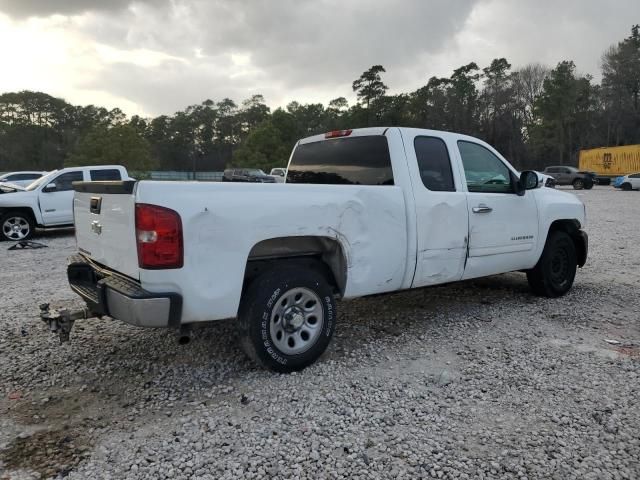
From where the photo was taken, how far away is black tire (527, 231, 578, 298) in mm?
5750

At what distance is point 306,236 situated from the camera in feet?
12.1

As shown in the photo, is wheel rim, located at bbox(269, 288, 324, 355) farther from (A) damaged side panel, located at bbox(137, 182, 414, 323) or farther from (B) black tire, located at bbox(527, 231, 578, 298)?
(B) black tire, located at bbox(527, 231, 578, 298)

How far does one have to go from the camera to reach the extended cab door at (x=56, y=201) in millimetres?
11625

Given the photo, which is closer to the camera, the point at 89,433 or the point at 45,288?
the point at 89,433

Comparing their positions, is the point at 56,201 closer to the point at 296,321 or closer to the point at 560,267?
the point at 296,321

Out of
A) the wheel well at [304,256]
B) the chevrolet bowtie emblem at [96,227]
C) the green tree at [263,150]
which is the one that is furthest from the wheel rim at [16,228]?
the green tree at [263,150]

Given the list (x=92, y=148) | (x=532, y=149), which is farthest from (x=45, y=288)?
(x=532, y=149)

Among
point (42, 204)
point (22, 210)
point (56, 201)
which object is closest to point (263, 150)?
point (56, 201)

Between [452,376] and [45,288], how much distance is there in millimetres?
5714

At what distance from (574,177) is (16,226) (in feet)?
121

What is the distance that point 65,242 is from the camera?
1129 centimetres

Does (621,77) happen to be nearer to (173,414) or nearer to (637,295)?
(637,295)

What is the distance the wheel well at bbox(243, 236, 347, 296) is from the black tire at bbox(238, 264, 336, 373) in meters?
0.11

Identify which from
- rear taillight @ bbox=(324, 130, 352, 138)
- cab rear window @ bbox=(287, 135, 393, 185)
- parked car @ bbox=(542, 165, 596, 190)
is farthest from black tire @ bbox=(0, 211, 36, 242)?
parked car @ bbox=(542, 165, 596, 190)
